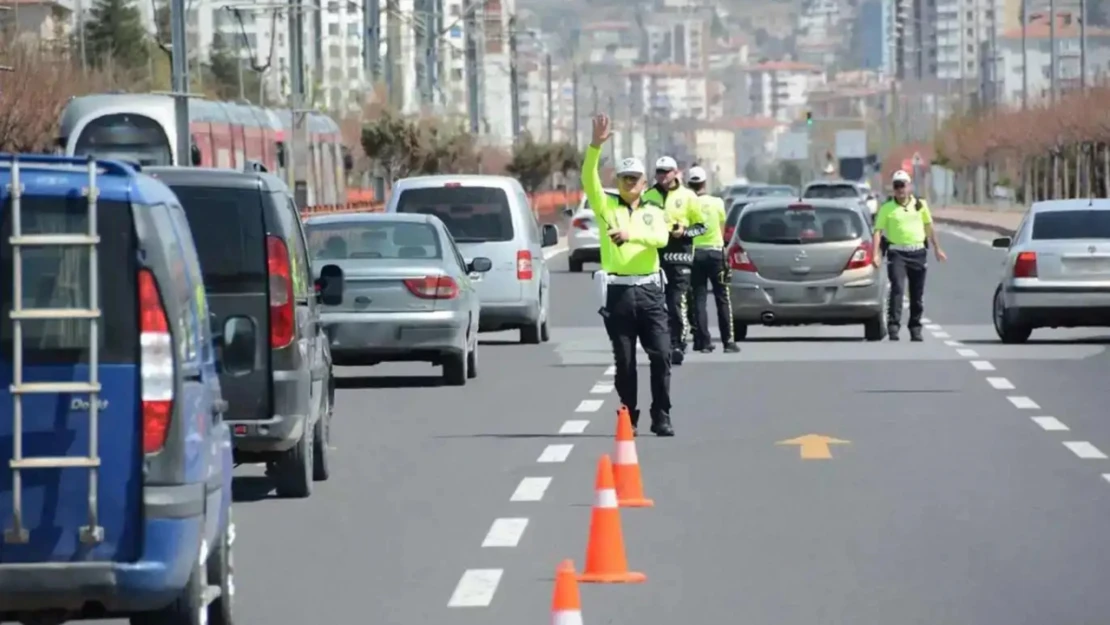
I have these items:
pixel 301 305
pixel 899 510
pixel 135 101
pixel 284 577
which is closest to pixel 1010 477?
pixel 899 510

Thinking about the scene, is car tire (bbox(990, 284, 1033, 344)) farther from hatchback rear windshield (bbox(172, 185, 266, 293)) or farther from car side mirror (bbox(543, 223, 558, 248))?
hatchback rear windshield (bbox(172, 185, 266, 293))

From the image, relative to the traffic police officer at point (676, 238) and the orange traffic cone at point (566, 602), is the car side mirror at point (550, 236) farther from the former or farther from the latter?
the orange traffic cone at point (566, 602)

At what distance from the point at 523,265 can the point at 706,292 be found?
2.17 metres

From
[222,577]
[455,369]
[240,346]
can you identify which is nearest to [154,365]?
[222,577]

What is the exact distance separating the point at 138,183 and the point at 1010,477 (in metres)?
7.75

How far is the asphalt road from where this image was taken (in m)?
10.7

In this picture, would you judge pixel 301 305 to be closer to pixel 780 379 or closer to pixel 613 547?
pixel 613 547

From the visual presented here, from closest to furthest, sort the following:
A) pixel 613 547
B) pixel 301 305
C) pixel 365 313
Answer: pixel 613 547 < pixel 301 305 < pixel 365 313

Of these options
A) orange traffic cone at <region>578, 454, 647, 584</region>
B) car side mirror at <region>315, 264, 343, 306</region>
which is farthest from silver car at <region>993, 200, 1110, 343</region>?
orange traffic cone at <region>578, 454, 647, 584</region>

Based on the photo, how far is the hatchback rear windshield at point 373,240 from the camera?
23.4 meters

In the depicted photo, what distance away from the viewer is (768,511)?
540 inches

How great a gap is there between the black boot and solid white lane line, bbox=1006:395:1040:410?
133 inches

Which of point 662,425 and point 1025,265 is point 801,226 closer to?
point 1025,265

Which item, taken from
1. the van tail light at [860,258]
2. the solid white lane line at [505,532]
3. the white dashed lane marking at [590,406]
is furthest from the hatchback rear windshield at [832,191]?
the solid white lane line at [505,532]
